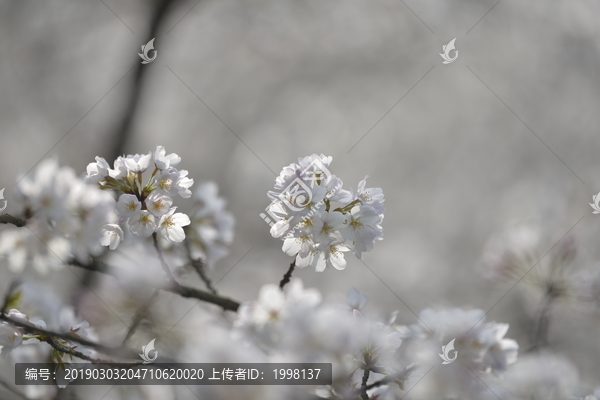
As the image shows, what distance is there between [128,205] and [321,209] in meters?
0.26

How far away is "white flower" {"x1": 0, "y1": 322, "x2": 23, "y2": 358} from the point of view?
0.56m

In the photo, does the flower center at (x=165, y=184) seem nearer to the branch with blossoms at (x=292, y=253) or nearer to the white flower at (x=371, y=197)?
the branch with blossoms at (x=292, y=253)

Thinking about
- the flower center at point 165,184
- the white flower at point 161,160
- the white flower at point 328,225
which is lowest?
the white flower at point 328,225

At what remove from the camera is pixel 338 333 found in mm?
454

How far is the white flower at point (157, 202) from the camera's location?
1.90ft

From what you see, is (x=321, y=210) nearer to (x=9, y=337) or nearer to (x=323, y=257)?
(x=323, y=257)

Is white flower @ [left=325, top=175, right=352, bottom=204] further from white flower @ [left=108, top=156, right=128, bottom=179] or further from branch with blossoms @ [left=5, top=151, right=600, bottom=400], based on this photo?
white flower @ [left=108, top=156, right=128, bottom=179]

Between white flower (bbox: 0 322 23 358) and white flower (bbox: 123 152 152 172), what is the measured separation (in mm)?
267

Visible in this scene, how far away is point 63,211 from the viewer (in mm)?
552

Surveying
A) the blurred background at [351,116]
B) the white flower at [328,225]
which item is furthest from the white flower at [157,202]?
the blurred background at [351,116]

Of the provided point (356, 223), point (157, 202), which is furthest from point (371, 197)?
point (157, 202)

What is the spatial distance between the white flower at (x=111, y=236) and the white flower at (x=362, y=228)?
320mm

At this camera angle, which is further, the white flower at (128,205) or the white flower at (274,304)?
the white flower at (128,205)

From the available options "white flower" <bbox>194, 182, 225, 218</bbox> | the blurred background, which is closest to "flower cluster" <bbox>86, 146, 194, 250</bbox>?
"white flower" <bbox>194, 182, 225, 218</bbox>
